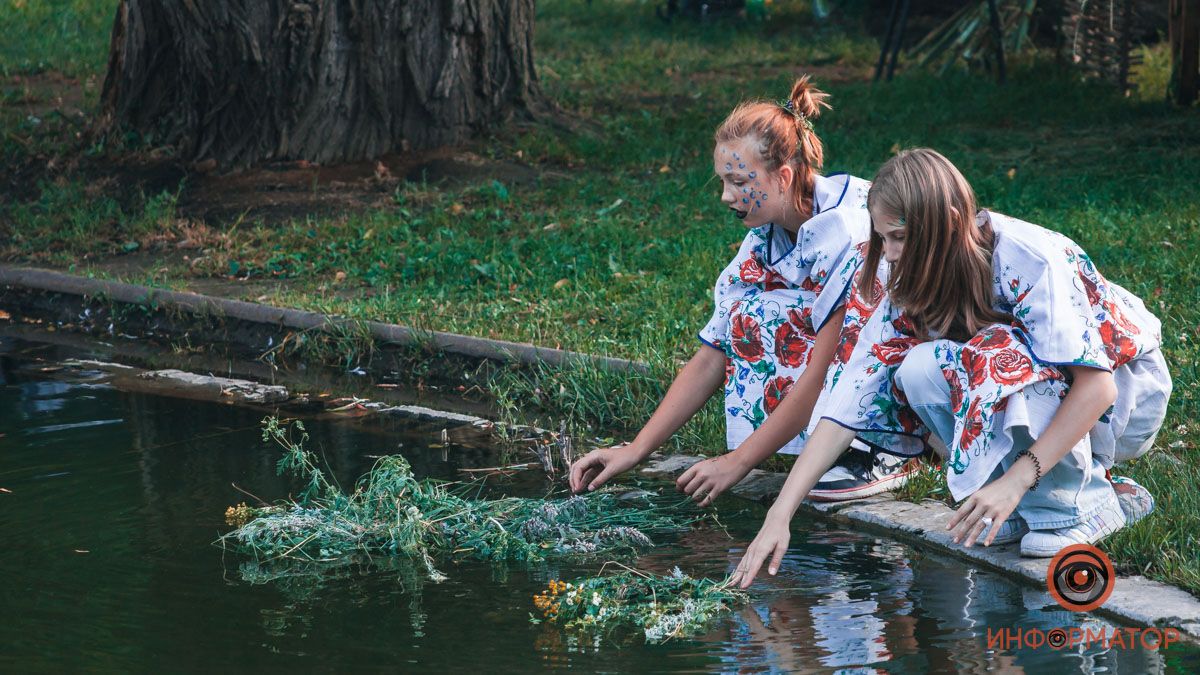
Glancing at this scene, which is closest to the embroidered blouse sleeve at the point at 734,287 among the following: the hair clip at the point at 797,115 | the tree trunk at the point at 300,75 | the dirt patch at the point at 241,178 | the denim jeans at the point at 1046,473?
the hair clip at the point at 797,115

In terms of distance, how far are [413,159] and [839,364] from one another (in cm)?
616

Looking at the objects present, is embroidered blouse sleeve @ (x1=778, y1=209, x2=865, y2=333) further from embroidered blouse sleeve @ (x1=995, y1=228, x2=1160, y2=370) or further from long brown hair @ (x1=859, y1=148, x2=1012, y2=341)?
embroidered blouse sleeve @ (x1=995, y1=228, x2=1160, y2=370)

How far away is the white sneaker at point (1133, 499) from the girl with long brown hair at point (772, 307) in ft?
2.48

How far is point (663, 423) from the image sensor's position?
420 cm

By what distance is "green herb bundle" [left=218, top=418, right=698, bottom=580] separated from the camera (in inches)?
157

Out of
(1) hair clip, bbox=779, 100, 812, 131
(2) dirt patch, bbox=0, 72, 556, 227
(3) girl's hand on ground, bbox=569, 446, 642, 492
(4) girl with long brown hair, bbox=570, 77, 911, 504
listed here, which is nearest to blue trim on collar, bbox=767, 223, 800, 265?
(4) girl with long brown hair, bbox=570, 77, 911, 504

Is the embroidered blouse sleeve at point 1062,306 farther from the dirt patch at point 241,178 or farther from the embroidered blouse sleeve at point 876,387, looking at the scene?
the dirt patch at point 241,178

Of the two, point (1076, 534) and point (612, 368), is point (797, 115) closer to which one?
point (1076, 534)

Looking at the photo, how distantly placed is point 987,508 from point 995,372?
391 millimetres

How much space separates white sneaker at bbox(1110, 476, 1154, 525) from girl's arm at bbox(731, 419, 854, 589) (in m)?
0.82

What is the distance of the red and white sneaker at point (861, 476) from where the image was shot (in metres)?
4.30

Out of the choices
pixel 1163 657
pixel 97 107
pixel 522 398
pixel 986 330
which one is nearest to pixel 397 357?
pixel 522 398

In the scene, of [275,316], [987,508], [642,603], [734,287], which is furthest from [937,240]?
[275,316]

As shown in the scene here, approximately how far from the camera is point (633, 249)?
292 inches
